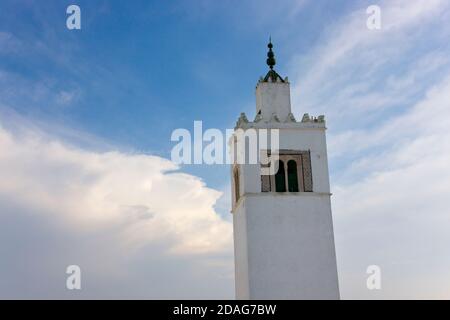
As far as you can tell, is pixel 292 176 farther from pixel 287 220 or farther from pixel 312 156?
pixel 287 220

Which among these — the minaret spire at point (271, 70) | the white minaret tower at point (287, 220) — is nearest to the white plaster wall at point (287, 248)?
the white minaret tower at point (287, 220)

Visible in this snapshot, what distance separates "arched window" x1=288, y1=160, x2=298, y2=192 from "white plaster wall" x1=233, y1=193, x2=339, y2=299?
327mm

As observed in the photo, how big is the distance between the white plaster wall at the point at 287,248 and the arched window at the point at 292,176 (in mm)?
327

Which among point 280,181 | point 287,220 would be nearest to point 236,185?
point 280,181

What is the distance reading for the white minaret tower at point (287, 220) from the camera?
17.1 m

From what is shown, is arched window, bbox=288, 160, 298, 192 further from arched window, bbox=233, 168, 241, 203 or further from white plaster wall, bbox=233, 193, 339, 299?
arched window, bbox=233, 168, 241, 203

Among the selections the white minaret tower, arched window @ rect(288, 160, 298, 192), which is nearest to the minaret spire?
the white minaret tower

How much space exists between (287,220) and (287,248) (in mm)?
827

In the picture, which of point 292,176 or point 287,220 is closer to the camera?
point 287,220

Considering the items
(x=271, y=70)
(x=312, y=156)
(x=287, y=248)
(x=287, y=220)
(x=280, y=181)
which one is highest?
(x=271, y=70)

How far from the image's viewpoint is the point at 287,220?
17.6 meters

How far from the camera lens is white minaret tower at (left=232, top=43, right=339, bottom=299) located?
56.0ft
